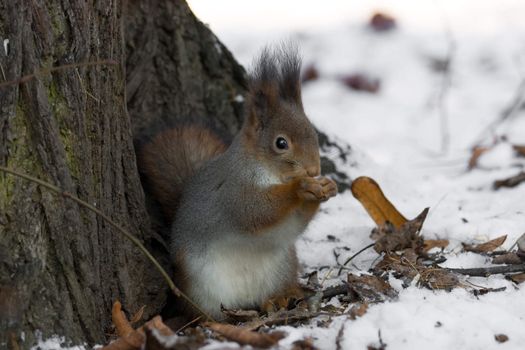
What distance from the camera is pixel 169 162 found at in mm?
2338

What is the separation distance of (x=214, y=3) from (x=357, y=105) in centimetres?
107

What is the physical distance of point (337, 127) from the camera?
12.6 ft

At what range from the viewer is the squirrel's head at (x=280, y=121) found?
203cm

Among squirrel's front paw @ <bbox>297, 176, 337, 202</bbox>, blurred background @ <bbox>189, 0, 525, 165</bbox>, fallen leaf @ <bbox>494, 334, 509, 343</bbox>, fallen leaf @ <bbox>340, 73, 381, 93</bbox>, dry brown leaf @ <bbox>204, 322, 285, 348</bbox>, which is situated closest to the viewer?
dry brown leaf @ <bbox>204, 322, 285, 348</bbox>

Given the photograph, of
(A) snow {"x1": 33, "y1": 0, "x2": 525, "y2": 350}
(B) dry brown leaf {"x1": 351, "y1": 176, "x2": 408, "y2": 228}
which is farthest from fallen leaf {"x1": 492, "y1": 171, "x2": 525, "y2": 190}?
(B) dry brown leaf {"x1": 351, "y1": 176, "x2": 408, "y2": 228}

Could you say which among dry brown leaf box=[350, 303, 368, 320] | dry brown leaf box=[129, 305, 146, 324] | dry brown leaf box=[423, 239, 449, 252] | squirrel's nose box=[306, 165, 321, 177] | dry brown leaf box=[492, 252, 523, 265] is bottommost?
dry brown leaf box=[129, 305, 146, 324]

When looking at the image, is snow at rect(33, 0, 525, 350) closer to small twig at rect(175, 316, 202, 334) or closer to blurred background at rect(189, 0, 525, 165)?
blurred background at rect(189, 0, 525, 165)

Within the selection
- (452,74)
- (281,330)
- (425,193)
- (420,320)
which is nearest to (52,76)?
(281,330)

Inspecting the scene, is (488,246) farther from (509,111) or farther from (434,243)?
(509,111)

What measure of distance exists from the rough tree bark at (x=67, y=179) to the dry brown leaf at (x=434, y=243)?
2.34 ft

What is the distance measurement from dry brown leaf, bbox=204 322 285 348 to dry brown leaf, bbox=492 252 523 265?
0.74 metres

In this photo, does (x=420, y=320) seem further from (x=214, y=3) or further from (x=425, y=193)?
(x=214, y=3)

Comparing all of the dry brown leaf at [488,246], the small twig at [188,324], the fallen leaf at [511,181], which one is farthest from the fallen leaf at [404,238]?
the fallen leaf at [511,181]

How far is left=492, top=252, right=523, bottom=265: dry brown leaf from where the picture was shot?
2168 mm
